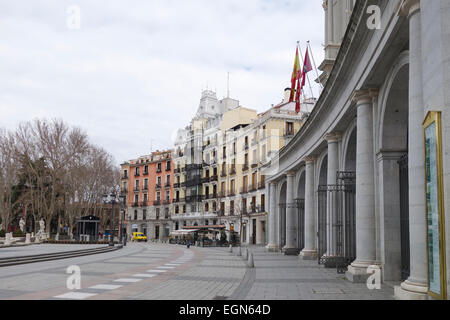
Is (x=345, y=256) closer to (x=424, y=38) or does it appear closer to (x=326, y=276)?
(x=326, y=276)

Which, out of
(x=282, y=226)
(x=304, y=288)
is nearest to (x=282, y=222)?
(x=282, y=226)

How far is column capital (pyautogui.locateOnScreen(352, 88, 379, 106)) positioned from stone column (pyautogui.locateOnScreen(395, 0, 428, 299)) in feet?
14.9

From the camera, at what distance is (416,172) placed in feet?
28.4

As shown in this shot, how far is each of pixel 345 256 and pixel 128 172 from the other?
253 ft

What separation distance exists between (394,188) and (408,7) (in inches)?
227

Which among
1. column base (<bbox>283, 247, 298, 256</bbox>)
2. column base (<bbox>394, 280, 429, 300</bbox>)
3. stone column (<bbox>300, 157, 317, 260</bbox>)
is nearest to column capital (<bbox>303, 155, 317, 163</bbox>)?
stone column (<bbox>300, 157, 317, 260</bbox>)

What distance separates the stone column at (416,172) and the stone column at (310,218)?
14.7 meters

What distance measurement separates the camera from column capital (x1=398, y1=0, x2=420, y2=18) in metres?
8.57

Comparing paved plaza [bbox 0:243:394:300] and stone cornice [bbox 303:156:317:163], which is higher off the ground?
stone cornice [bbox 303:156:317:163]

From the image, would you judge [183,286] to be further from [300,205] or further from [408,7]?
[300,205]

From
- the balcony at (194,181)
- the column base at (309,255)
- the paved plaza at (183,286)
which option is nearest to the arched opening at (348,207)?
the paved plaza at (183,286)

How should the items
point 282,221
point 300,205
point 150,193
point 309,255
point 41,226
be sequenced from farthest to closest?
point 150,193 → point 41,226 → point 282,221 → point 300,205 → point 309,255

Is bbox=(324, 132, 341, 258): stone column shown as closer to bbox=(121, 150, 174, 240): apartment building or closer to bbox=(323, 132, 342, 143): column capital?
bbox=(323, 132, 342, 143): column capital
